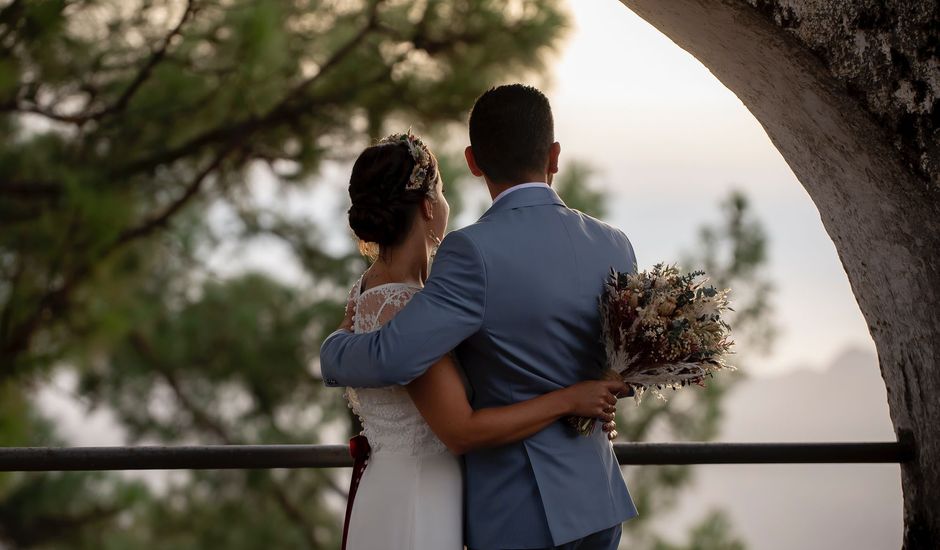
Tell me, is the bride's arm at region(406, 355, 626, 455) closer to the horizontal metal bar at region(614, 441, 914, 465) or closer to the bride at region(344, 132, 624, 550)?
the bride at region(344, 132, 624, 550)

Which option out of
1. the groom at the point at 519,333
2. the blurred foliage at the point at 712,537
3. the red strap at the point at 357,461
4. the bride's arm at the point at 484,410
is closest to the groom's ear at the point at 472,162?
the groom at the point at 519,333

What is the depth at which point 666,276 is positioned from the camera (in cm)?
170

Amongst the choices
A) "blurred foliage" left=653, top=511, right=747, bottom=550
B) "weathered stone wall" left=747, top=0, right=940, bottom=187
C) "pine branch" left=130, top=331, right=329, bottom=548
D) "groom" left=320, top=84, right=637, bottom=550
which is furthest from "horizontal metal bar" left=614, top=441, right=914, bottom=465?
"pine branch" left=130, top=331, right=329, bottom=548

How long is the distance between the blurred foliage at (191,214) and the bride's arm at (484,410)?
18.0 ft

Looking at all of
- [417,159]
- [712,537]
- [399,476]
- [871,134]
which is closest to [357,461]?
[399,476]

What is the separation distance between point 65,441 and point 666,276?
317 inches

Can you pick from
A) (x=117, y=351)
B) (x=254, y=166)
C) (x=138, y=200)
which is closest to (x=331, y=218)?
(x=254, y=166)

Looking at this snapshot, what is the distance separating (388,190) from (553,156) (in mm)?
300

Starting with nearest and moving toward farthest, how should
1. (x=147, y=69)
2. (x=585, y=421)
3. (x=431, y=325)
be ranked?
(x=431, y=325), (x=585, y=421), (x=147, y=69)

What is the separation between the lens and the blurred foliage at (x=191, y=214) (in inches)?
276

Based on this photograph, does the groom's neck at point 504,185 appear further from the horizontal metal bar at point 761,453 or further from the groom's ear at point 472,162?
the horizontal metal bar at point 761,453

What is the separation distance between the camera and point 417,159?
189 centimetres

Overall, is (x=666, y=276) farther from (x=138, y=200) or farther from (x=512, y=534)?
(x=138, y=200)

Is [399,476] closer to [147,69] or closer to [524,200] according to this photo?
[524,200]
